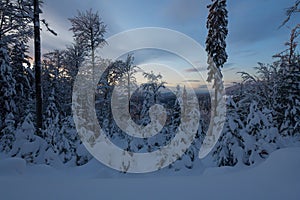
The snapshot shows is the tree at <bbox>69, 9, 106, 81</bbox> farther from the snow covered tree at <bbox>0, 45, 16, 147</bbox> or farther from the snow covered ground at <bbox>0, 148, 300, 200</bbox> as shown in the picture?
the snow covered ground at <bbox>0, 148, 300, 200</bbox>

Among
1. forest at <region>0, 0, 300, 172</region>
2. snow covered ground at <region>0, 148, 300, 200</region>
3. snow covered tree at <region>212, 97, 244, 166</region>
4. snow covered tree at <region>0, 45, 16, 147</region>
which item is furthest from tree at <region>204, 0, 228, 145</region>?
snow covered tree at <region>0, 45, 16, 147</region>

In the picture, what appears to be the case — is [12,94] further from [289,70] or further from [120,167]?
[289,70]

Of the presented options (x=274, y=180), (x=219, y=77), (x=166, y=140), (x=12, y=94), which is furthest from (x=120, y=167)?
(x=219, y=77)

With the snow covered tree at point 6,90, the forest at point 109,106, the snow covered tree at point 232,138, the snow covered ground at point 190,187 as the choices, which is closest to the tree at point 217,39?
the forest at point 109,106

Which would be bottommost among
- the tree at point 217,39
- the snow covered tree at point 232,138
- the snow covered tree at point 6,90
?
the snow covered tree at point 232,138

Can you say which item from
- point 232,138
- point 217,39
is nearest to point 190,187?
point 232,138

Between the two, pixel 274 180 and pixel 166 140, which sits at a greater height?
pixel 274 180

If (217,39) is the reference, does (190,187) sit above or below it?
below

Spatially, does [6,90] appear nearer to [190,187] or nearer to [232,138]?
[190,187]

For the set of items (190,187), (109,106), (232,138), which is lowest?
(232,138)

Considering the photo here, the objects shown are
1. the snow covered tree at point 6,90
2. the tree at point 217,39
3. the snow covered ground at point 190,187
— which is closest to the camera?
the snow covered ground at point 190,187

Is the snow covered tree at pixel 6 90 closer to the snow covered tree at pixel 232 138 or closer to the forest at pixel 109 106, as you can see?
the forest at pixel 109 106

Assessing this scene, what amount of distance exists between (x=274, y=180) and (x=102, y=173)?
582 centimetres

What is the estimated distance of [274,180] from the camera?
2.97 meters
